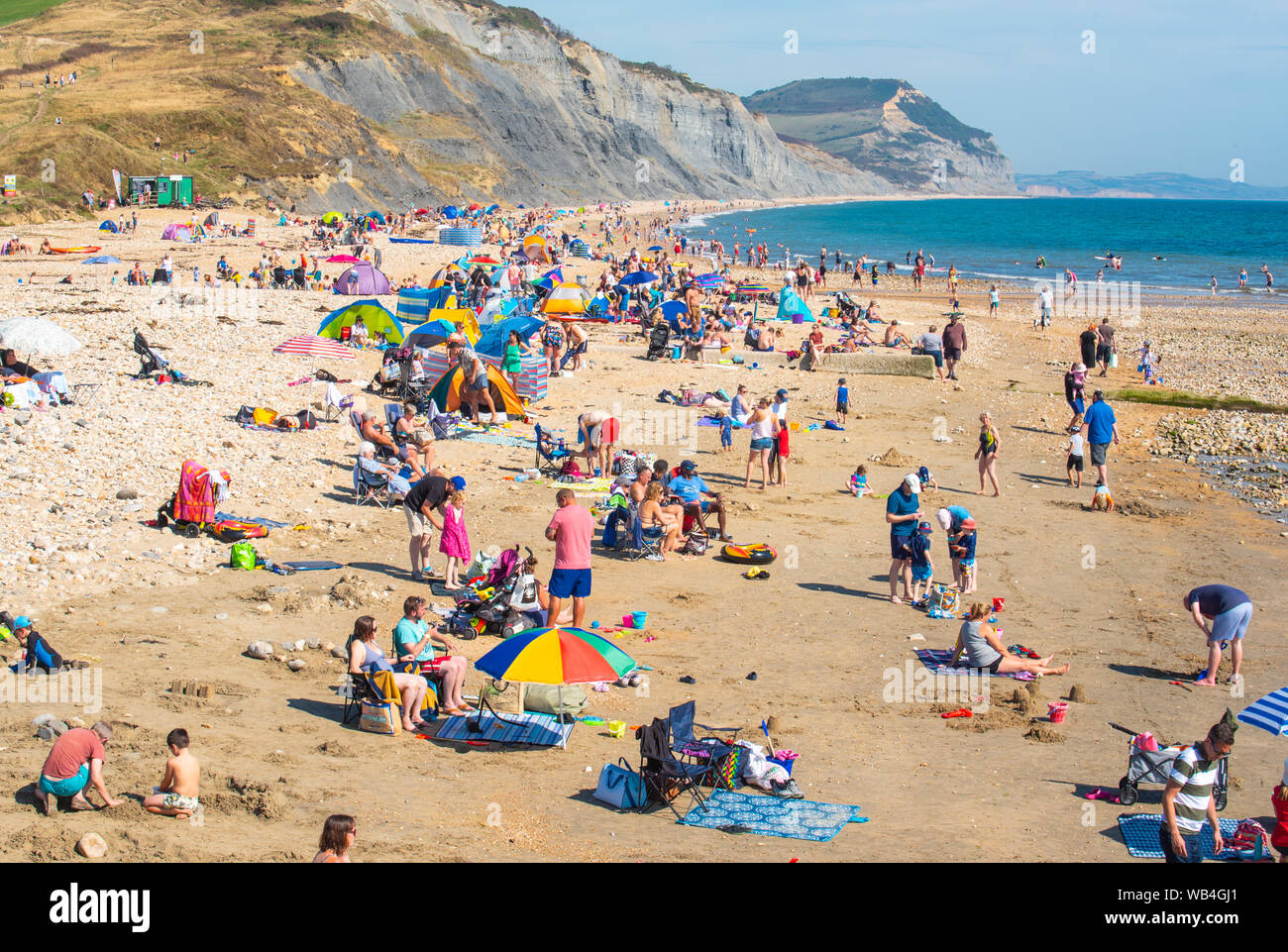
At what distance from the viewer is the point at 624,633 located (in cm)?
1062

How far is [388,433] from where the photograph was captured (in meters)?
15.5

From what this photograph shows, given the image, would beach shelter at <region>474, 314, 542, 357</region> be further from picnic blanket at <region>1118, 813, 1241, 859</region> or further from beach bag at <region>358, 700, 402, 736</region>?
picnic blanket at <region>1118, 813, 1241, 859</region>

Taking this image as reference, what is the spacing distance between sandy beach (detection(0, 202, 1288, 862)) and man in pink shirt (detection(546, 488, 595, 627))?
818mm

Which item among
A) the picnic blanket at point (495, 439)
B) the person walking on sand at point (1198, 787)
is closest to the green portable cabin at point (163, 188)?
the picnic blanket at point (495, 439)

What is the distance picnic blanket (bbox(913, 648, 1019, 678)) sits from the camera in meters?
9.86

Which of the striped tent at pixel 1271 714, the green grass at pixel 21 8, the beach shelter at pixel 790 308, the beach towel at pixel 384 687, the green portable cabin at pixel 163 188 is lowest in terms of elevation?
the striped tent at pixel 1271 714

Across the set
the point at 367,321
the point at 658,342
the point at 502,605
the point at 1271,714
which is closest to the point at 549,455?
the point at 502,605

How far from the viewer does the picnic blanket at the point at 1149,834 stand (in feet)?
22.0

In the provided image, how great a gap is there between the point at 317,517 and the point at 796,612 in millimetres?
6114

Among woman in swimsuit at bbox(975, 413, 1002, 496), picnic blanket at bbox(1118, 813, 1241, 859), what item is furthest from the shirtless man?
picnic blanket at bbox(1118, 813, 1241, 859)

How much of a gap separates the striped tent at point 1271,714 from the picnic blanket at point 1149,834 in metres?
0.89

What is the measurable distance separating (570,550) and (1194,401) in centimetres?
1866

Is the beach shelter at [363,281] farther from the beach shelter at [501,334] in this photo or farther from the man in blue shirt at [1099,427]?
the man in blue shirt at [1099,427]

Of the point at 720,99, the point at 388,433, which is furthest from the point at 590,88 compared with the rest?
the point at 388,433
